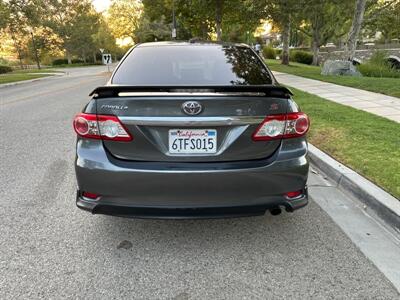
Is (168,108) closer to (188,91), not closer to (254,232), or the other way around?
(188,91)

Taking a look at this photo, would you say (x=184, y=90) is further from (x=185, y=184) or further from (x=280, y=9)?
(x=280, y=9)

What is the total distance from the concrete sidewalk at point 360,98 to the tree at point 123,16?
57.0 metres

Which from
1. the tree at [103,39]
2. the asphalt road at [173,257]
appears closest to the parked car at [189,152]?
the asphalt road at [173,257]

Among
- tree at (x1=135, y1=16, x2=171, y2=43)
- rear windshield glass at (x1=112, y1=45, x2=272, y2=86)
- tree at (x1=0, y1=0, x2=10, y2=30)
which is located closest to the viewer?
rear windshield glass at (x1=112, y1=45, x2=272, y2=86)

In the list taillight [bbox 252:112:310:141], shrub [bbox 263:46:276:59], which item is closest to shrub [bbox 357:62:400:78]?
taillight [bbox 252:112:310:141]

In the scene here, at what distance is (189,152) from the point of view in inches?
101

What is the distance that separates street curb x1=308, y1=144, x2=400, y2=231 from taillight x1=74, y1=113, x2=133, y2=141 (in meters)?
2.43

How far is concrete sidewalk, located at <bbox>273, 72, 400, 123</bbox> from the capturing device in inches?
288

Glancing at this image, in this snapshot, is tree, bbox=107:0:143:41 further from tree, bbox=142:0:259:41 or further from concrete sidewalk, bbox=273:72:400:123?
concrete sidewalk, bbox=273:72:400:123

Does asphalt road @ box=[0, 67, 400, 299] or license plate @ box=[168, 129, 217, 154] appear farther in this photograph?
license plate @ box=[168, 129, 217, 154]

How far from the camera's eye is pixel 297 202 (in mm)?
2777

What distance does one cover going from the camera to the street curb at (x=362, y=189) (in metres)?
3.24

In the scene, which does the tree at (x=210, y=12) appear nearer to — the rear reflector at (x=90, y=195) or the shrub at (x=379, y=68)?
the shrub at (x=379, y=68)

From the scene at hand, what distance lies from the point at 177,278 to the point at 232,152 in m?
0.99
